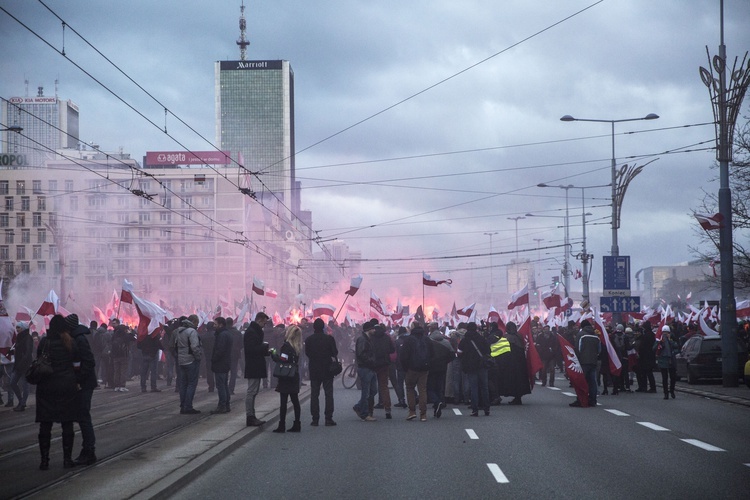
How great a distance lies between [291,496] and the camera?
9766 mm

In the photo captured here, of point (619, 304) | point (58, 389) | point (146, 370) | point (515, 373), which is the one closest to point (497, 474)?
point (58, 389)

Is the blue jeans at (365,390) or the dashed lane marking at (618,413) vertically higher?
the blue jeans at (365,390)

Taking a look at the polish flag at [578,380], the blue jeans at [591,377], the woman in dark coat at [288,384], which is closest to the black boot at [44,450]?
the woman in dark coat at [288,384]

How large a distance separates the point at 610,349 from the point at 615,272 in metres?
14.6

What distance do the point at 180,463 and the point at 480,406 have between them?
9904mm

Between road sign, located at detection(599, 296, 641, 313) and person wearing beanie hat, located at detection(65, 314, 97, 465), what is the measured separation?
92.3ft

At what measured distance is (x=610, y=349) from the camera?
2422 cm

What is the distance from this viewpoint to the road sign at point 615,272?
38000 millimetres

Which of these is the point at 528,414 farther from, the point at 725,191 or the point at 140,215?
the point at 140,215

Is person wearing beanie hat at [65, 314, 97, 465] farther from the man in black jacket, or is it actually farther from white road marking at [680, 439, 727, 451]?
white road marking at [680, 439, 727, 451]

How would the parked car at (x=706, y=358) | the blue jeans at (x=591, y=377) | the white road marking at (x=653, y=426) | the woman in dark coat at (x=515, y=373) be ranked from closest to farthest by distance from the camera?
the white road marking at (x=653, y=426)
the blue jeans at (x=591, y=377)
the woman in dark coat at (x=515, y=373)
the parked car at (x=706, y=358)

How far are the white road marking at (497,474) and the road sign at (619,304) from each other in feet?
87.9

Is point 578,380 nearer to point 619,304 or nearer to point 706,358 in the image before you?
point 706,358

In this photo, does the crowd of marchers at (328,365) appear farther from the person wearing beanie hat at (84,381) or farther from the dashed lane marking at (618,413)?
the dashed lane marking at (618,413)
